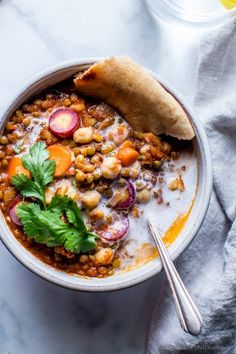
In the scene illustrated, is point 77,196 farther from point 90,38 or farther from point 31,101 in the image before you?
point 90,38

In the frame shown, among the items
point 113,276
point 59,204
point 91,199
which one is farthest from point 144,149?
point 113,276

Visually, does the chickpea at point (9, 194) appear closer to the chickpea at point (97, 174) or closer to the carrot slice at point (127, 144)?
the chickpea at point (97, 174)

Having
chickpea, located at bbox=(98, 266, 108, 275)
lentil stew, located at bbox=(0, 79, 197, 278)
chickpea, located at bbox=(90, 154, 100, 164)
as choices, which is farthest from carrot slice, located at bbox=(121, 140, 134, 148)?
chickpea, located at bbox=(98, 266, 108, 275)

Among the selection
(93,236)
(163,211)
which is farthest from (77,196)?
(163,211)

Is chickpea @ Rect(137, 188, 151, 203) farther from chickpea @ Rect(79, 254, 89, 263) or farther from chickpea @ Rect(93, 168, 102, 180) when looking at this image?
chickpea @ Rect(79, 254, 89, 263)

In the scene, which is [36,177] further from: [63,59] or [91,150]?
[63,59]

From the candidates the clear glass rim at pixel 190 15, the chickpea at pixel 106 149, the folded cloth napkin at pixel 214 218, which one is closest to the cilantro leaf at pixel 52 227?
the chickpea at pixel 106 149

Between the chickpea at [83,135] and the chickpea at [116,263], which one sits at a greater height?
the chickpea at [83,135]
